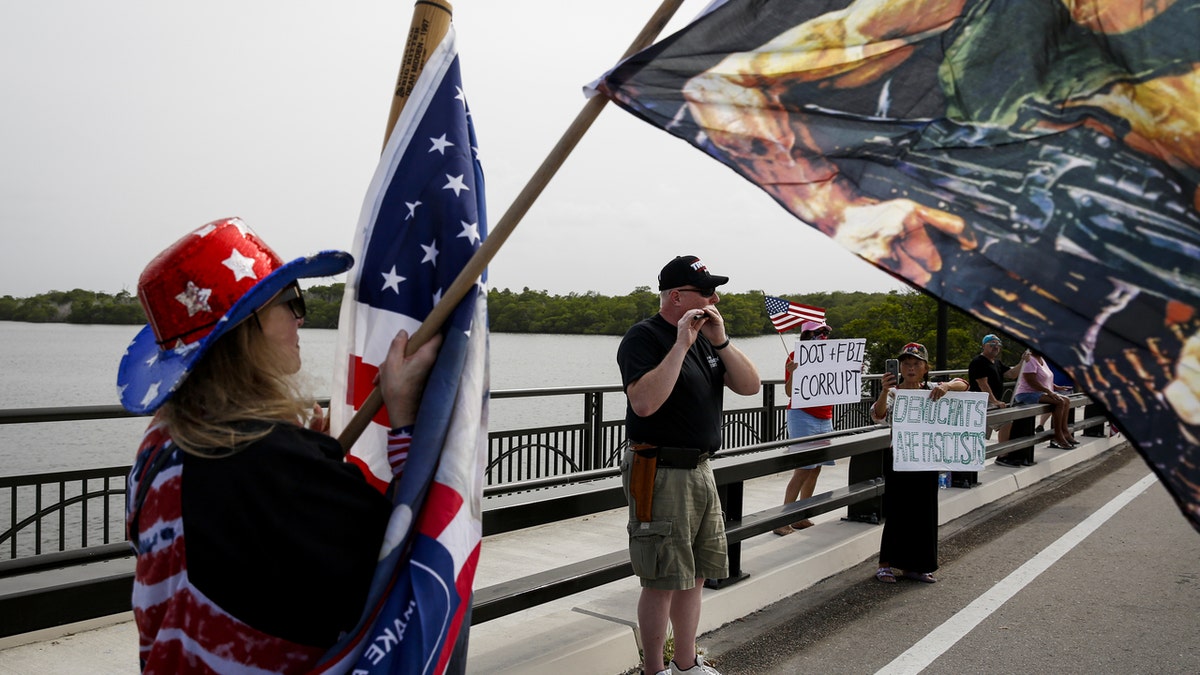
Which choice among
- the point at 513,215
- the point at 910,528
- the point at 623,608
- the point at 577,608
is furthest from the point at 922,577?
the point at 513,215

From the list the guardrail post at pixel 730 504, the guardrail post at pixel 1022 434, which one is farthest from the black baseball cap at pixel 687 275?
the guardrail post at pixel 1022 434

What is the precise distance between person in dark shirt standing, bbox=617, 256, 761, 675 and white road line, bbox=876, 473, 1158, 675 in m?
1.43

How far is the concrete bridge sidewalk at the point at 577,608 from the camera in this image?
4676 millimetres

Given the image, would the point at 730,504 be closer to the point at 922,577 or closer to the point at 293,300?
the point at 922,577

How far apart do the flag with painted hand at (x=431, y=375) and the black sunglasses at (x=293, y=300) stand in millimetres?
306

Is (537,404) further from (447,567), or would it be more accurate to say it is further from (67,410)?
(447,567)

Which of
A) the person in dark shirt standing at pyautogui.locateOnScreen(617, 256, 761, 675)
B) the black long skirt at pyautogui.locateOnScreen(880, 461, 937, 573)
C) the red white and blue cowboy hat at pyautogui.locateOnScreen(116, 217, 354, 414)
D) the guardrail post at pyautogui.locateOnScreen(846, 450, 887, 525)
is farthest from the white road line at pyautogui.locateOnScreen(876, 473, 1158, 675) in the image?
the red white and blue cowboy hat at pyautogui.locateOnScreen(116, 217, 354, 414)

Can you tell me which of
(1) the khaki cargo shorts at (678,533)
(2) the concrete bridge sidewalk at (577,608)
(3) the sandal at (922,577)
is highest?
(1) the khaki cargo shorts at (678,533)

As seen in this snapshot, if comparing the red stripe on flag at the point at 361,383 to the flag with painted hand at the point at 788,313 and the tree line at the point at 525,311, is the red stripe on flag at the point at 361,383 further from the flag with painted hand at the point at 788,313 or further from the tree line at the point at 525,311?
the flag with painted hand at the point at 788,313

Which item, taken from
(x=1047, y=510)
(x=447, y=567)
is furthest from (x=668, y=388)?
(x=1047, y=510)

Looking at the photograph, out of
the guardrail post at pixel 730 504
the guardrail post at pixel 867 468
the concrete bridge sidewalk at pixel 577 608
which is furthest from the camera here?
the guardrail post at pixel 867 468

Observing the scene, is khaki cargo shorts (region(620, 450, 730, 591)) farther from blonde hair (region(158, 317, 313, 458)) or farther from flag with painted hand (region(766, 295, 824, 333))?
flag with painted hand (region(766, 295, 824, 333))

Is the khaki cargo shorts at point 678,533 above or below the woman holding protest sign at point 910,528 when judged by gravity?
above

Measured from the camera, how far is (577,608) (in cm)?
550
